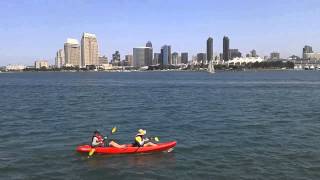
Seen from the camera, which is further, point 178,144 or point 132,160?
point 178,144

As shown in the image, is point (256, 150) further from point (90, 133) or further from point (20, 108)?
point (20, 108)

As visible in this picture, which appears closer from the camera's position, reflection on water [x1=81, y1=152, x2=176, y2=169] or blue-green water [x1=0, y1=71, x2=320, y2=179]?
blue-green water [x1=0, y1=71, x2=320, y2=179]

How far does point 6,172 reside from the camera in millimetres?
27047

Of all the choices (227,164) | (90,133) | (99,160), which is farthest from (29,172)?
(90,133)

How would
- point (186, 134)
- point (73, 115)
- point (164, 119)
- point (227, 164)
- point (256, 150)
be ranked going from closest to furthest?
point (227, 164) → point (256, 150) → point (186, 134) → point (164, 119) → point (73, 115)

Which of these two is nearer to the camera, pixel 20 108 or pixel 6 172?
pixel 6 172

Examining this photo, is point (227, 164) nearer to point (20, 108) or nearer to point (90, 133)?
point (90, 133)

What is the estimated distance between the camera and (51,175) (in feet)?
87.5

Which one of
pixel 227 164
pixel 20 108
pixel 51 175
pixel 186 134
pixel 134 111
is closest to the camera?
pixel 51 175

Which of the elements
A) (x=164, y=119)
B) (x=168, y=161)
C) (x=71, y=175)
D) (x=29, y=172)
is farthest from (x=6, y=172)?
(x=164, y=119)

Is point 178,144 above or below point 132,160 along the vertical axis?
above

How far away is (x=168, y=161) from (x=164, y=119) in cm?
2163

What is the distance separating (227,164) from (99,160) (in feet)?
26.8

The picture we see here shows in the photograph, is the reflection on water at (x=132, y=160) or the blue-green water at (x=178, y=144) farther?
the reflection on water at (x=132, y=160)
